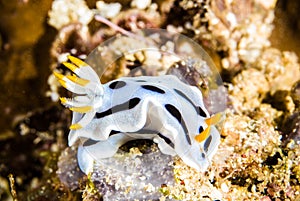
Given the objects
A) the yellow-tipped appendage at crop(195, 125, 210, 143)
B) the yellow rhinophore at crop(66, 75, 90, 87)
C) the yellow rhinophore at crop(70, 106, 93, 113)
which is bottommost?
the yellow rhinophore at crop(70, 106, 93, 113)

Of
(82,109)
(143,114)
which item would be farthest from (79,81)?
(143,114)

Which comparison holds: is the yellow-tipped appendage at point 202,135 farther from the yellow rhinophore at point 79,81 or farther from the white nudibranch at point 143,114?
the yellow rhinophore at point 79,81

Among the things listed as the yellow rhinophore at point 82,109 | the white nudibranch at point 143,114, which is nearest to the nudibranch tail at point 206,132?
the white nudibranch at point 143,114

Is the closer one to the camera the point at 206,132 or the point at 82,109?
the point at 206,132

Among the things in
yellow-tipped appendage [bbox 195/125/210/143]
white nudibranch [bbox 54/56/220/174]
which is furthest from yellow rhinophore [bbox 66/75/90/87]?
yellow-tipped appendage [bbox 195/125/210/143]

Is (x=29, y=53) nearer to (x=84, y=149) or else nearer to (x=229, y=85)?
(x=84, y=149)

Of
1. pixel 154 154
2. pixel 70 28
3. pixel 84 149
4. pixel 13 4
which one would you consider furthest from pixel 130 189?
pixel 13 4

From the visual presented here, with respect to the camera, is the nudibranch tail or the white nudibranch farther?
the white nudibranch

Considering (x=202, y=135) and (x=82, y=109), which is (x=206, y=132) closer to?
(x=202, y=135)

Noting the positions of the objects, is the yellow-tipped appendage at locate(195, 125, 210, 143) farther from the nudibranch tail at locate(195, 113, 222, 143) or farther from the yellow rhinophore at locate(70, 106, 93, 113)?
the yellow rhinophore at locate(70, 106, 93, 113)
